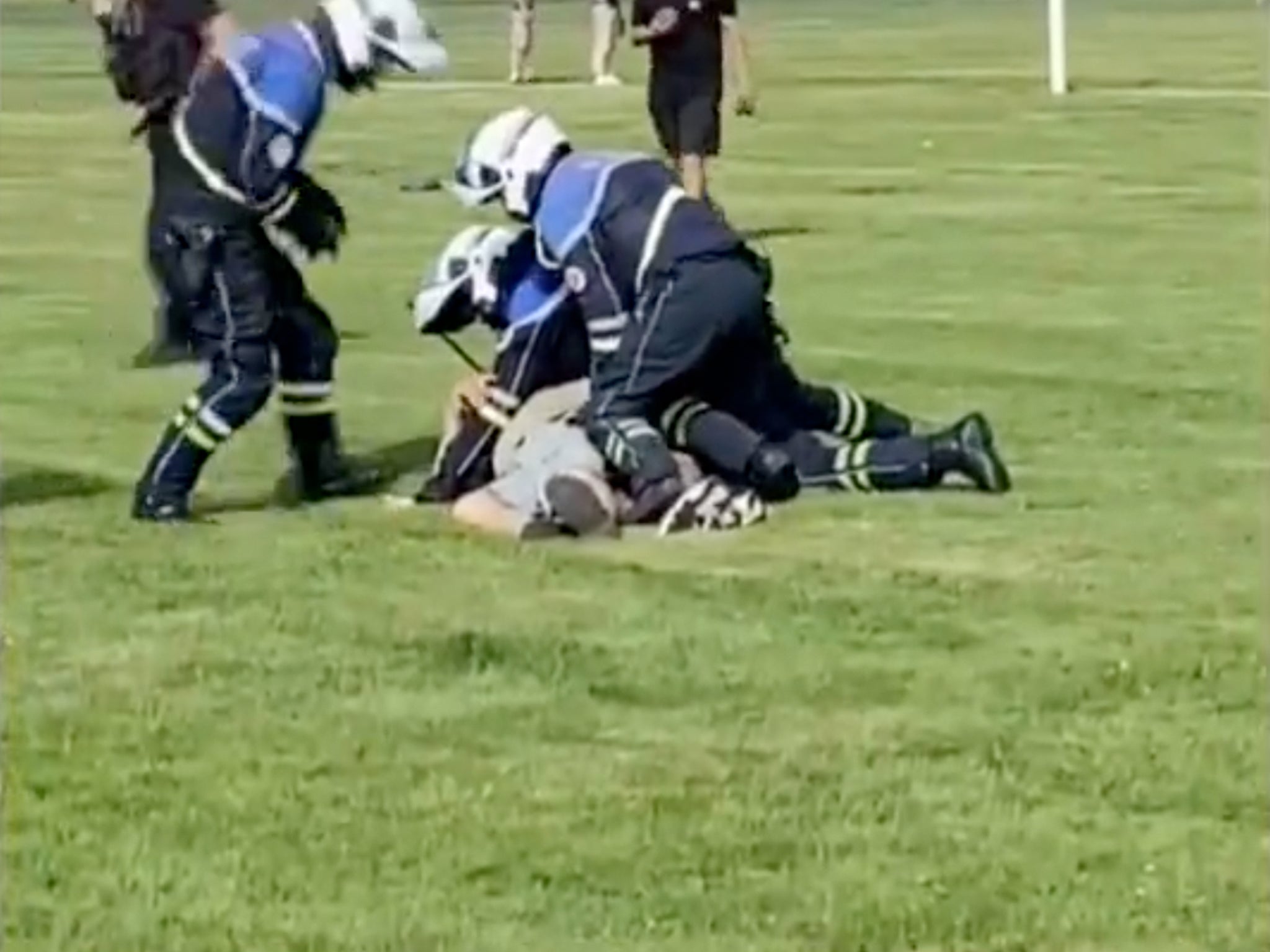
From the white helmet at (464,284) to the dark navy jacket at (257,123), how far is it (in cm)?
75

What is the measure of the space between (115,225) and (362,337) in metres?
6.84

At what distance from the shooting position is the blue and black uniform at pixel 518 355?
1257cm

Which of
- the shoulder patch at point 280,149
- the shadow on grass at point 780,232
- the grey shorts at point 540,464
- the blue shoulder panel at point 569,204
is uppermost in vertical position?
the shoulder patch at point 280,149

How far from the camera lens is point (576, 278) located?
12188 millimetres

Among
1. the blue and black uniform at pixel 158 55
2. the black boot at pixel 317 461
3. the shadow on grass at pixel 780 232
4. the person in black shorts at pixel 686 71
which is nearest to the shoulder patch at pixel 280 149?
the black boot at pixel 317 461

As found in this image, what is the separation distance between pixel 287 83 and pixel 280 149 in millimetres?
214

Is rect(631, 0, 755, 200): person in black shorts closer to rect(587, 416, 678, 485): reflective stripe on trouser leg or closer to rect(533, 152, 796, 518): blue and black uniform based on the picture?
rect(533, 152, 796, 518): blue and black uniform

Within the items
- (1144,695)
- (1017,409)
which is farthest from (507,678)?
(1017,409)

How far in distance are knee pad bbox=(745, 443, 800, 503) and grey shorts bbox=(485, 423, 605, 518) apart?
0.53 meters

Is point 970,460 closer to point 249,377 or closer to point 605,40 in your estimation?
point 249,377

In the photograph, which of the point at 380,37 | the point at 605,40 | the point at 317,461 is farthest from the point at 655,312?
the point at 605,40

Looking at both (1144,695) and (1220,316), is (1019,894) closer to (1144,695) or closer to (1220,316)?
(1144,695)

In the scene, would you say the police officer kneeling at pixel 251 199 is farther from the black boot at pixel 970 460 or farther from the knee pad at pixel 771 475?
the black boot at pixel 970 460

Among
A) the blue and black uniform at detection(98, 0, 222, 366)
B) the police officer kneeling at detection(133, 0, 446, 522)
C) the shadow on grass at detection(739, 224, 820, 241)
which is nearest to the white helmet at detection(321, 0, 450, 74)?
the police officer kneeling at detection(133, 0, 446, 522)
